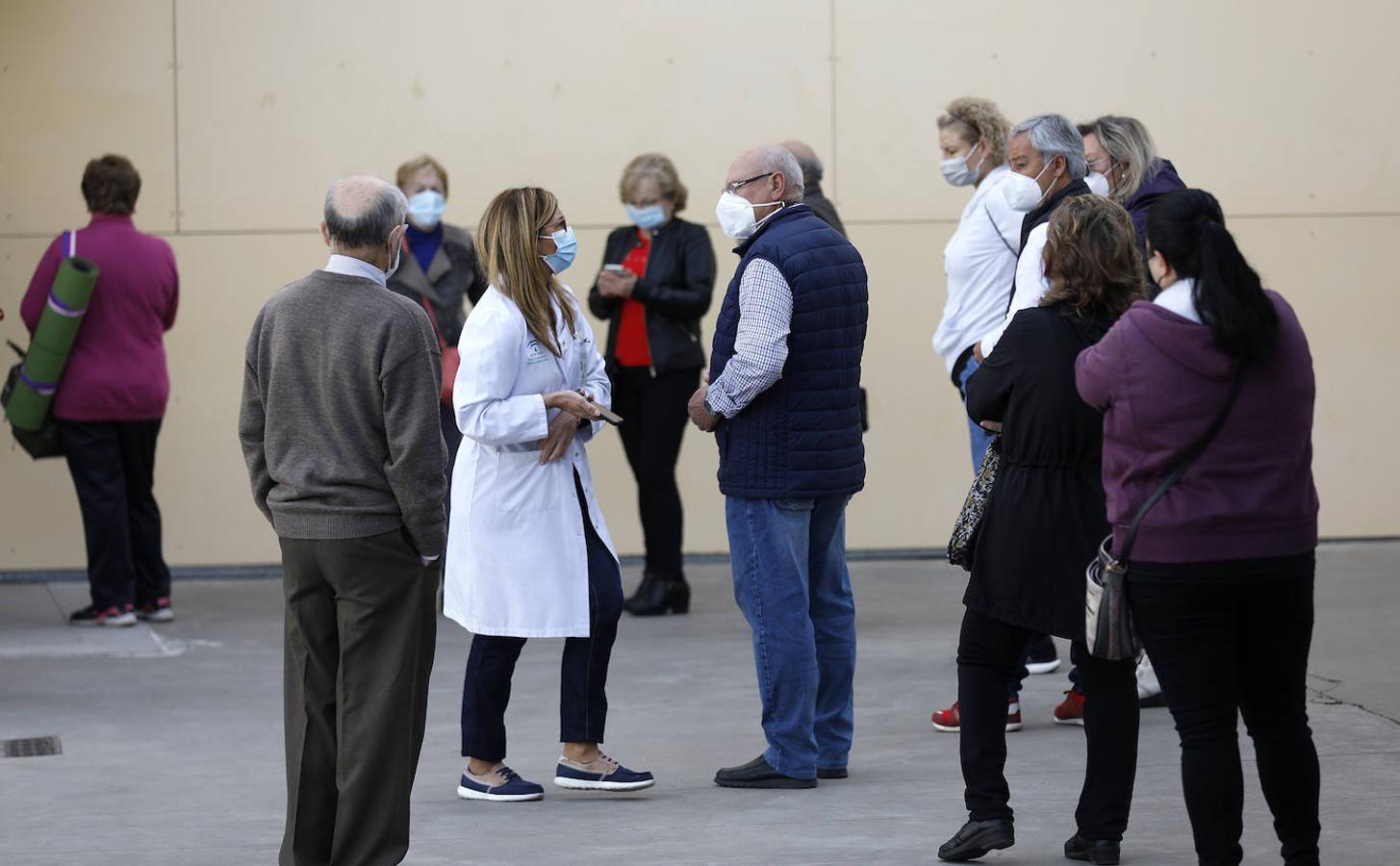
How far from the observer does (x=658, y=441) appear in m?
8.50

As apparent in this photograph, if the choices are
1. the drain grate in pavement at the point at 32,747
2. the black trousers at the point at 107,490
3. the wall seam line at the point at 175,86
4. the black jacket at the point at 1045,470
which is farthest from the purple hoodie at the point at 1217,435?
the wall seam line at the point at 175,86

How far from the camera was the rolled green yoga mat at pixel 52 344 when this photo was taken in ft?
26.9

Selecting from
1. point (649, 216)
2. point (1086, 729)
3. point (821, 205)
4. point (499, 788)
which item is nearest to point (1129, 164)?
point (821, 205)

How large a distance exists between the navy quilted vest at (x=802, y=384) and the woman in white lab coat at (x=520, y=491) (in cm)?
44

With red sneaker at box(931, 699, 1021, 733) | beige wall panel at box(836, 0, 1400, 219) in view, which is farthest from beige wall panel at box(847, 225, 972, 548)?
red sneaker at box(931, 699, 1021, 733)

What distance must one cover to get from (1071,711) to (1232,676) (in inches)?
85.3

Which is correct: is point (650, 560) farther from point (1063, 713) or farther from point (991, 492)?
point (991, 492)

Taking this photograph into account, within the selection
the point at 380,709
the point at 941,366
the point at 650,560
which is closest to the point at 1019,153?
the point at 380,709

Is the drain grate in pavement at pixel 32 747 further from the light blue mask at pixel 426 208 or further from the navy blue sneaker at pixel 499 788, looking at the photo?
the light blue mask at pixel 426 208

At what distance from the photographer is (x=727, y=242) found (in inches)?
395

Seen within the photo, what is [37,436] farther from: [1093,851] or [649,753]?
[1093,851]

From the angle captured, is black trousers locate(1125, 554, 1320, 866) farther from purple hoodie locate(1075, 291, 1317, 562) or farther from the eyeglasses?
the eyeglasses

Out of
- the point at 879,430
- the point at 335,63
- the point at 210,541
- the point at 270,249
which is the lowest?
the point at 210,541

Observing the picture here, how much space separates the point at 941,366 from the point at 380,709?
5917 mm
